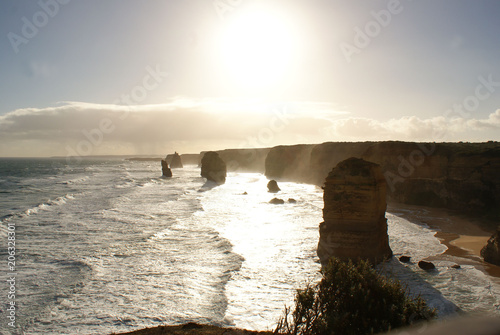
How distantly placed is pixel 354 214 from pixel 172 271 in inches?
341

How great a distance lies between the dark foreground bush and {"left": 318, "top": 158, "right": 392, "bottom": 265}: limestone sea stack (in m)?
6.45

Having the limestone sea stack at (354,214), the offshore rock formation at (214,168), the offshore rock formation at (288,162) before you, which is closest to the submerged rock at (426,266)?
the limestone sea stack at (354,214)

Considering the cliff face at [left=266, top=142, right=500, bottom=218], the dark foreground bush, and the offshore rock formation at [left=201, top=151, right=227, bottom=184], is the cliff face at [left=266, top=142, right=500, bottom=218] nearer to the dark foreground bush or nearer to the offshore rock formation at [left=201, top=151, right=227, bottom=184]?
the dark foreground bush

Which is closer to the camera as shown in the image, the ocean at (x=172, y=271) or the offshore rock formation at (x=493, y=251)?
the ocean at (x=172, y=271)

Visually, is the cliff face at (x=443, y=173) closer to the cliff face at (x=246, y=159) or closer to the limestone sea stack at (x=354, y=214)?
the limestone sea stack at (x=354, y=214)

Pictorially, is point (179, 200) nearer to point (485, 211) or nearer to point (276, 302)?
point (276, 302)

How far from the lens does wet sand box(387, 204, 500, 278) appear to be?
1641 cm

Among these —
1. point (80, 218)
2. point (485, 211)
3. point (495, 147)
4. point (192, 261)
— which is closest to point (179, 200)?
point (80, 218)

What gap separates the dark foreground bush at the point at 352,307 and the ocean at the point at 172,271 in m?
2.87

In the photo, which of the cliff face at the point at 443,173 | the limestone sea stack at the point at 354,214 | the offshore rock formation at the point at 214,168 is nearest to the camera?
the limestone sea stack at the point at 354,214

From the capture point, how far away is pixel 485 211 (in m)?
27.5

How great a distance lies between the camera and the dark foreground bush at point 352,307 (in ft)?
23.4

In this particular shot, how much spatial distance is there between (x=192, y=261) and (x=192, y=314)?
525 centimetres

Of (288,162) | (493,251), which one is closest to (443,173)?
(493,251)
